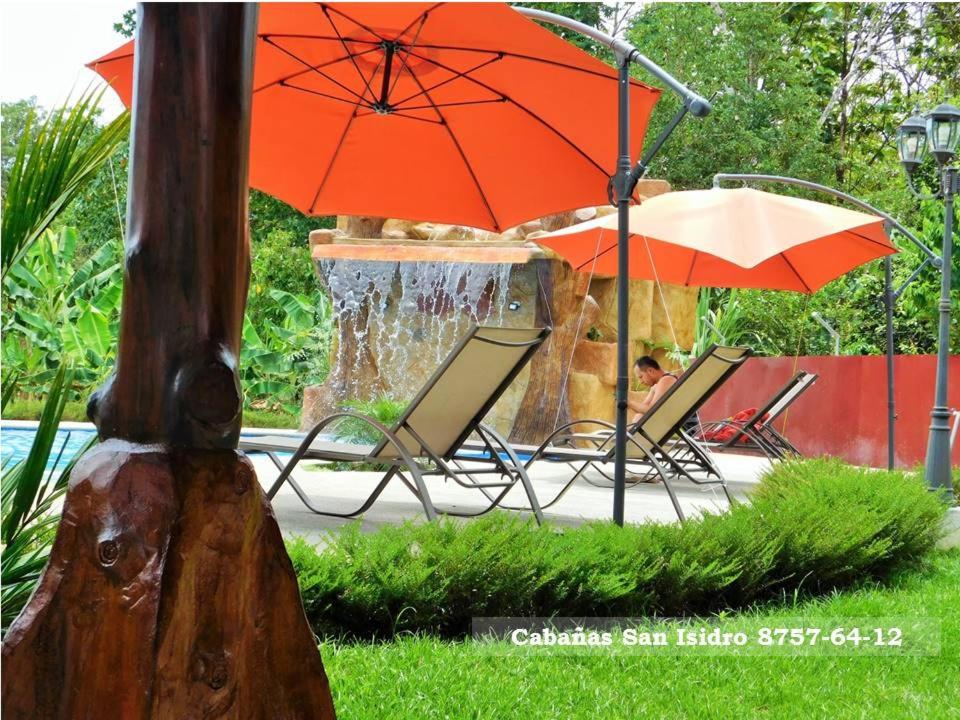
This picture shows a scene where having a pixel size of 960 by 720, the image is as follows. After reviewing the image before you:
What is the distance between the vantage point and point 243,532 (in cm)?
176

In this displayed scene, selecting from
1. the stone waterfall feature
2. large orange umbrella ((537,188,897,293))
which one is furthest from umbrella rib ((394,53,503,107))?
the stone waterfall feature

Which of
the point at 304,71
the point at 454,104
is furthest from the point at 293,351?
the point at 454,104

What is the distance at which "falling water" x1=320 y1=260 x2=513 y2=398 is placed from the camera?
14625 mm

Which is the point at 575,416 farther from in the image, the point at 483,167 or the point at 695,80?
the point at 695,80

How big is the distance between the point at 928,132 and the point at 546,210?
A: 3.37 m

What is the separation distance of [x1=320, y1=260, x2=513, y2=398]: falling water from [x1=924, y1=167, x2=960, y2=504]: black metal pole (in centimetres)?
686

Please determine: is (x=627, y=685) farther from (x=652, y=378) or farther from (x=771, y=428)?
(x=771, y=428)

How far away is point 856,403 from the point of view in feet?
48.4

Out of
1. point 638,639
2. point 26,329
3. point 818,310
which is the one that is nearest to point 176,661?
point 638,639

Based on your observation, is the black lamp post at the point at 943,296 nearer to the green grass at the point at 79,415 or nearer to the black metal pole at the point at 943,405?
the black metal pole at the point at 943,405

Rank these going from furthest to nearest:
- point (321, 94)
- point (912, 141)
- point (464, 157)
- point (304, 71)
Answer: point (912, 141)
point (464, 157)
point (321, 94)
point (304, 71)

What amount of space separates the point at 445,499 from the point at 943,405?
3.95 meters

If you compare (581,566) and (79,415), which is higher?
(581,566)

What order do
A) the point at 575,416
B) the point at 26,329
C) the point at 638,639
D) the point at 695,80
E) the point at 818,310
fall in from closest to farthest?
1. the point at 638,639
2. the point at 575,416
3. the point at 26,329
4. the point at 818,310
5. the point at 695,80
